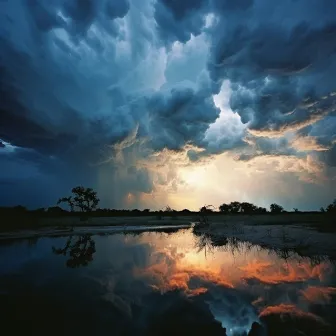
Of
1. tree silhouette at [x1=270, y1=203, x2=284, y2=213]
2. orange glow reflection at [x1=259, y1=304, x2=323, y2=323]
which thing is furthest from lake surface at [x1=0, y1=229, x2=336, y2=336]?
tree silhouette at [x1=270, y1=203, x2=284, y2=213]

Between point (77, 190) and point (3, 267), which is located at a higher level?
point (77, 190)

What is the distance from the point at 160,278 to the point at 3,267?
32.7ft

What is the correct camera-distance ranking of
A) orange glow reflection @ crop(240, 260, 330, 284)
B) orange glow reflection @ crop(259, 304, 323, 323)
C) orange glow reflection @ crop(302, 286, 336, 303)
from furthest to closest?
orange glow reflection @ crop(240, 260, 330, 284) → orange glow reflection @ crop(302, 286, 336, 303) → orange glow reflection @ crop(259, 304, 323, 323)

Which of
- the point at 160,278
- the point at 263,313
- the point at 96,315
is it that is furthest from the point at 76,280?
the point at 263,313

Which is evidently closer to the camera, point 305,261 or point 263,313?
point 263,313

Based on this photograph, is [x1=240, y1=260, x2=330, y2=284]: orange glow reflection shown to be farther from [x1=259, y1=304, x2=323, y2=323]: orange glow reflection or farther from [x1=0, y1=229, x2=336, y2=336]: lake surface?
[x1=259, y1=304, x2=323, y2=323]: orange glow reflection

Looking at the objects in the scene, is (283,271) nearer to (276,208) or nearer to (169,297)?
(169,297)

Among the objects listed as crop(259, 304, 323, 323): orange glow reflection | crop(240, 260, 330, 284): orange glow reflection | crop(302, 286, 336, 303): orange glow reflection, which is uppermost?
crop(240, 260, 330, 284): orange glow reflection

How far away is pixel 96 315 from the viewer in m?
7.34

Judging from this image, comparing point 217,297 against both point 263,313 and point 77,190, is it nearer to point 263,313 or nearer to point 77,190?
point 263,313

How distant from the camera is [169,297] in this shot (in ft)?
29.1

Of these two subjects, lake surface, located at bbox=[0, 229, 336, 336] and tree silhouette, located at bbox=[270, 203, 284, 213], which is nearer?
lake surface, located at bbox=[0, 229, 336, 336]

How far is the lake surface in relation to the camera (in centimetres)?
649

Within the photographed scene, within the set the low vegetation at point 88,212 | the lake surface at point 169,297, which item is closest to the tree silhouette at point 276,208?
the low vegetation at point 88,212
